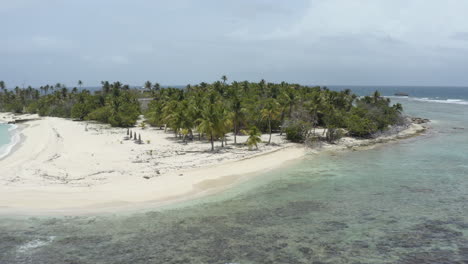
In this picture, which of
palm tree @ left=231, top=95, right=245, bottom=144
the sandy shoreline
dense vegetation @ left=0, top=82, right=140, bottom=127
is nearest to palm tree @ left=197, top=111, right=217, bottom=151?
the sandy shoreline

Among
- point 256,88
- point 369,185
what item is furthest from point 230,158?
point 256,88

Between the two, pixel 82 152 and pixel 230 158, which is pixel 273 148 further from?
pixel 82 152

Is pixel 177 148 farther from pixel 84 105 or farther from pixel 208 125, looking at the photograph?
pixel 84 105

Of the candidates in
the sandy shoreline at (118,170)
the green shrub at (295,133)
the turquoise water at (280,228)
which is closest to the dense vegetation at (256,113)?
the green shrub at (295,133)

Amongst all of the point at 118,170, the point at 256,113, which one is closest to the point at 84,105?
the point at 256,113

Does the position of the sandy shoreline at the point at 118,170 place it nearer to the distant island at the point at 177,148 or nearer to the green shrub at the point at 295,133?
the distant island at the point at 177,148

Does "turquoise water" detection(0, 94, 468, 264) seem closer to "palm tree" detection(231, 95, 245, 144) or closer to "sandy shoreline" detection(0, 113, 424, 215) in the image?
"sandy shoreline" detection(0, 113, 424, 215)
